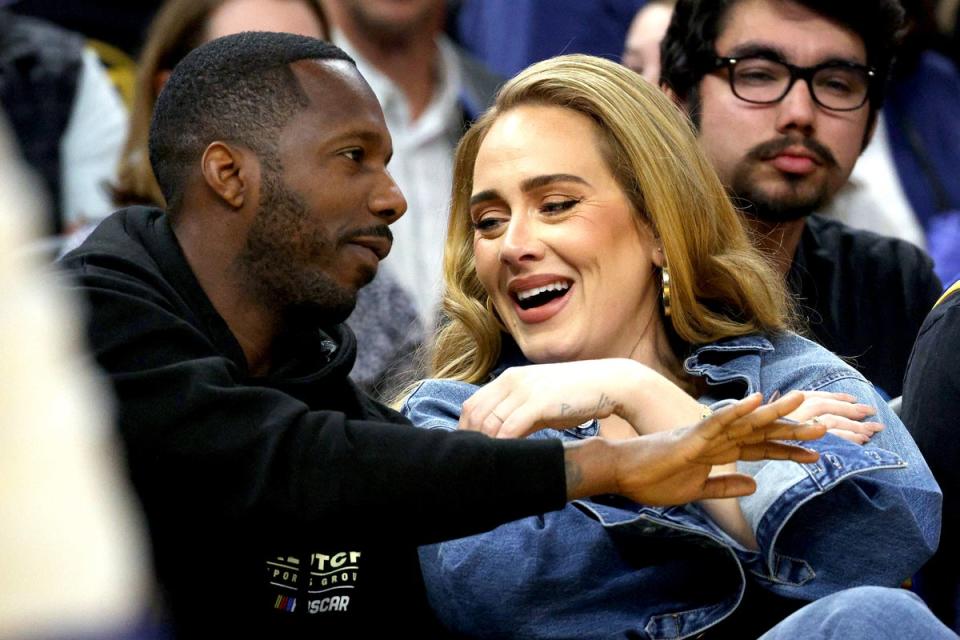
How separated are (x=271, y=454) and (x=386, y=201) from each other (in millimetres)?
614

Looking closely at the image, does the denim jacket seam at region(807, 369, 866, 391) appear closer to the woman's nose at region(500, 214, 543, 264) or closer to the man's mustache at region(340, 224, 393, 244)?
the woman's nose at region(500, 214, 543, 264)

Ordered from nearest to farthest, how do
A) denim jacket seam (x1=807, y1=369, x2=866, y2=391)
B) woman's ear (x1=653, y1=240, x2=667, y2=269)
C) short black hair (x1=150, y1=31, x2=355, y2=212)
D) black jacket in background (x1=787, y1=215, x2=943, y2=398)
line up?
short black hair (x1=150, y1=31, x2=355, y2=212) → denim jacket seam (x1=807, y1=369, x2=866, y2=391) → woman's ear (x1=653, y1=240, x2=667, y2=269) → black jacket in background (x1=787, y1=215, x2=943, y2=398)

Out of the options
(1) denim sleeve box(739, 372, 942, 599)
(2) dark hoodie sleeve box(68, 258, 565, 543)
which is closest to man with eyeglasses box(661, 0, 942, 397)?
(1) denim sleeve box(739, 372, 942, 599)

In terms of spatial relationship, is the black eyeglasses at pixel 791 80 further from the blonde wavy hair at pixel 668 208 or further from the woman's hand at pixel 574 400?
the woman's hand at pixel 574 400

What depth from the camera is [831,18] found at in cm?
Result: 376

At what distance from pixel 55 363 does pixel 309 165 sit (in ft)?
5.03

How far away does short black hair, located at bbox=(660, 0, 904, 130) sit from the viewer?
149 inches

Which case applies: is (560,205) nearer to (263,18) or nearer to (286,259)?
(286,259)

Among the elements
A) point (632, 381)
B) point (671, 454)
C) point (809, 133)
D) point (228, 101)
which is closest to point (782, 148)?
point (809, 133)

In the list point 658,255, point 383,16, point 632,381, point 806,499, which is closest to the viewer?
point 806,499

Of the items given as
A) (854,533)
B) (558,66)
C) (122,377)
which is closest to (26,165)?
(558,66)

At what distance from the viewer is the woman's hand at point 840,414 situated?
8.26 feet

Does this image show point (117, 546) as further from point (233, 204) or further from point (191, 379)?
point (233, 204)

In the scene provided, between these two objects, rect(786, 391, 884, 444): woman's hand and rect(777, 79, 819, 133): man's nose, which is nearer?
rect(786, 391, 884, 444): woman's hand
